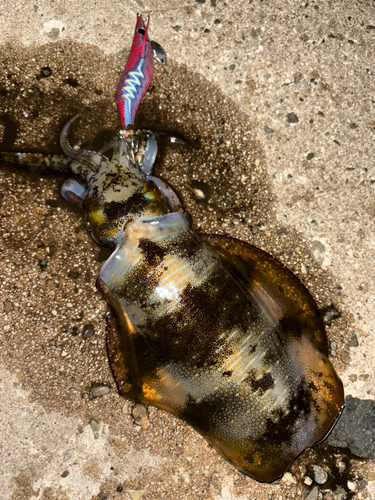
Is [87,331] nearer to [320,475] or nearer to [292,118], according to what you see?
[320,475]

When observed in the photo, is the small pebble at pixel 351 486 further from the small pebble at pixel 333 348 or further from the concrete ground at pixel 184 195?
the small pebble at pixel 333 348

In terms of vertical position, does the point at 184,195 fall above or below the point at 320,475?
above

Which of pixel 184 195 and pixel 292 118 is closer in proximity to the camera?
pixel 184 195

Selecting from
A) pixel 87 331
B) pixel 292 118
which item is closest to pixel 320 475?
pixel 87 331

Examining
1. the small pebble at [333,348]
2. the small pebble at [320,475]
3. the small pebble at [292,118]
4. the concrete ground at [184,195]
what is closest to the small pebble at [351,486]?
the concrete ground at [184,195]

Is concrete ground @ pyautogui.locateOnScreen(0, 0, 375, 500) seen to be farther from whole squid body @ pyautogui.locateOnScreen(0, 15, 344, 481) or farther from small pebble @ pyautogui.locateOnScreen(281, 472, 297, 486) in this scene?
whole squid body @ pyautogui.locateOnScreen(0, 15, 344, 481)

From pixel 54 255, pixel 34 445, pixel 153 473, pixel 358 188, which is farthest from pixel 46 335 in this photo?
pixel 358 188
